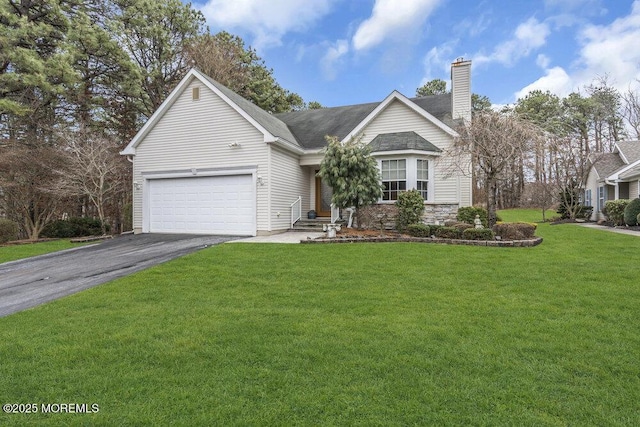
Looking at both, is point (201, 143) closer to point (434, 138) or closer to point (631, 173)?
point (434, 138)

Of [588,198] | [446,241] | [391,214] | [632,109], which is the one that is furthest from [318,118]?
[632,109]

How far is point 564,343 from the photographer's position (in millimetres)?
3516

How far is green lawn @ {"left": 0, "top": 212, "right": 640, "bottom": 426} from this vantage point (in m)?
2.54

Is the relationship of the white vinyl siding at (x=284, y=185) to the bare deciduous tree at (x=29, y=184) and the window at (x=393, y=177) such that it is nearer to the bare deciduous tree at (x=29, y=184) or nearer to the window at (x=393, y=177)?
the window at (x=393, y=177)

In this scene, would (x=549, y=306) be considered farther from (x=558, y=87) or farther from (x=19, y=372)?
(x=558, y=87)

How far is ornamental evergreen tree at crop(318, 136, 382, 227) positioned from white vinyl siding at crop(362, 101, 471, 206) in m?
1.56

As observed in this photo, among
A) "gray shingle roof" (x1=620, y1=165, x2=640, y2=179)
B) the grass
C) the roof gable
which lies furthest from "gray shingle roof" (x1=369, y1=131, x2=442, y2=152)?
the grass

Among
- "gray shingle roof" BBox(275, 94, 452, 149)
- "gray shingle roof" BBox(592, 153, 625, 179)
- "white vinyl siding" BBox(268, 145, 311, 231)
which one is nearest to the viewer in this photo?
"white vinyl siding" BBox(268, 145, 311, 231)

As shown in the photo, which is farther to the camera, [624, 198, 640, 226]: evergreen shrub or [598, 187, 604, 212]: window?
[598, 187, 604, 212]: window

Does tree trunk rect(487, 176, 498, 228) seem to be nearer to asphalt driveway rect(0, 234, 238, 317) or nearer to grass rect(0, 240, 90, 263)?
asphalt driveway rect(0, 234, 238, 317)

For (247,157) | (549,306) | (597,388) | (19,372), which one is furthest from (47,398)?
(247,157)

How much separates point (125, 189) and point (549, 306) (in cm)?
1841

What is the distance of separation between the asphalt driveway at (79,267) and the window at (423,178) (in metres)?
7.63

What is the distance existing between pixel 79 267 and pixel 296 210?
845 centimetres
